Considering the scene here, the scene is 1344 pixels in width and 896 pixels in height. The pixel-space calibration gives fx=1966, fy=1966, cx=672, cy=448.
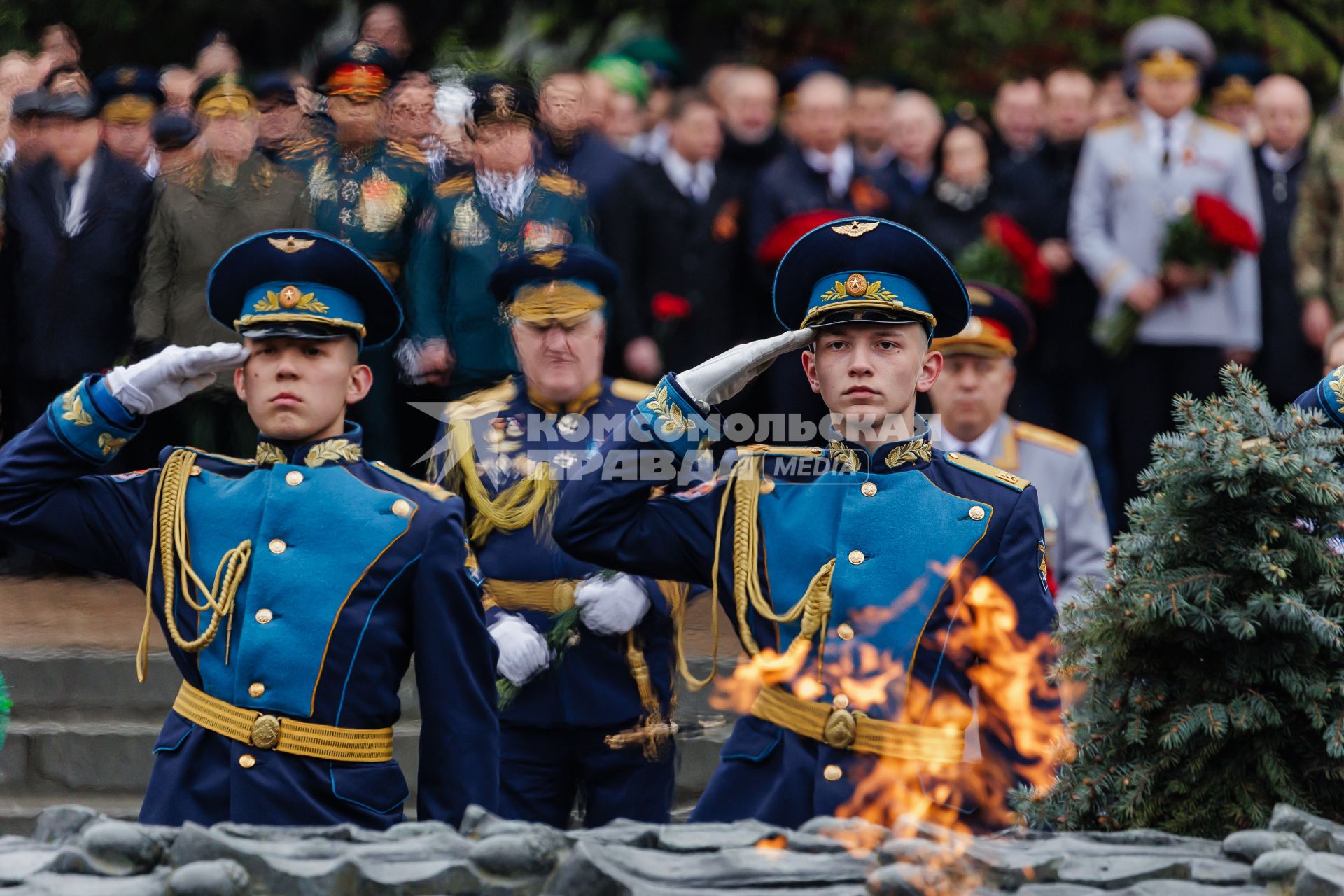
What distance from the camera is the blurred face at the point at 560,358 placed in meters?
5.85

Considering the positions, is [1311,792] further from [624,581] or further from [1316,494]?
[624,581]

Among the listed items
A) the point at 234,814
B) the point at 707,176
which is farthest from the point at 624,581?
the point at 707,176

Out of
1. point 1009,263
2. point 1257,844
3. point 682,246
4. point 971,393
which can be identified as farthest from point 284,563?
point 1009,263

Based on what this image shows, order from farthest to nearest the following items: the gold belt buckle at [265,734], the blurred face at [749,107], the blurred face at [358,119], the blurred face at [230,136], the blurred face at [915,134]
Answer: the blurred face at [915,134] < the blurred face at [749,107] < the blurred face at [230,136] < the blurred face at [358,119] < the gold belt buckle at [265,734]

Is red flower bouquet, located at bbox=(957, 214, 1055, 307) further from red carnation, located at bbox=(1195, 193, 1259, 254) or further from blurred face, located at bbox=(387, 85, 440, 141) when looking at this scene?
blurred face, located at bbox=(387, 85, 440, 141)

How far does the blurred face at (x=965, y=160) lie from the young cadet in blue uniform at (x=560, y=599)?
3458 millimetres

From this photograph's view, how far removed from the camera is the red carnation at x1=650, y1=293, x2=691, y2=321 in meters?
8.58

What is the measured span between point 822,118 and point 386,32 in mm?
1987

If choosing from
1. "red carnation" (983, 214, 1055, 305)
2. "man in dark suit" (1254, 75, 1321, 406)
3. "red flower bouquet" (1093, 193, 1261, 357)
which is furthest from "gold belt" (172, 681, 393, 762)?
"man in dark suit" (1254, 75, 1321, 406)

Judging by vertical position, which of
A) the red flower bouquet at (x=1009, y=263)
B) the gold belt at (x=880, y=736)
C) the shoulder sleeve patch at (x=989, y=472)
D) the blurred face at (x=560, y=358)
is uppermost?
the red flower bouquet at (x=1009, y=263)

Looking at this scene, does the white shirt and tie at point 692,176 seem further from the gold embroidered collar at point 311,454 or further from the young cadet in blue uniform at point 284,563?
the gold embroidered collar at point 311,454

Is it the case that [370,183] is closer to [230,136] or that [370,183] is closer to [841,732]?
[230,136]

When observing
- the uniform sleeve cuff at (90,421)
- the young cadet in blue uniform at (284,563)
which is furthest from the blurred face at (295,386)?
the uniform sleeve cuff at (90,421)

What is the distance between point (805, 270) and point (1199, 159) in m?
4.71
